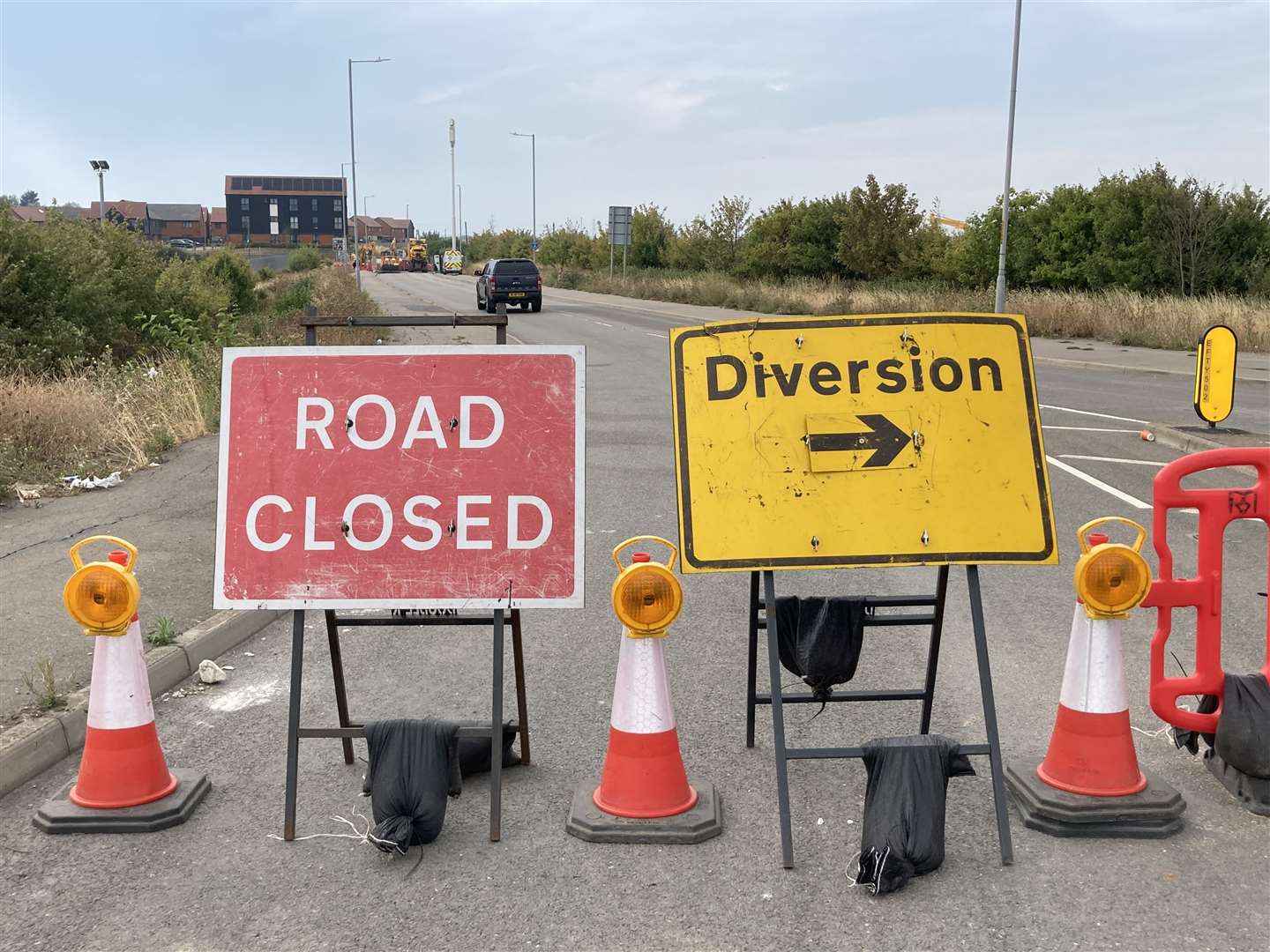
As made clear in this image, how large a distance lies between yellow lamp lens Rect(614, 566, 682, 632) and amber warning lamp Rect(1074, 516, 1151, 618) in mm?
1468

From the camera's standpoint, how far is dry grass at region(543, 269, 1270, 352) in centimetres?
2839

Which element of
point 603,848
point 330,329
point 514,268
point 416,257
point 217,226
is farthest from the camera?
point 217,226

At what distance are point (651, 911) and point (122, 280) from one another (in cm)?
1962

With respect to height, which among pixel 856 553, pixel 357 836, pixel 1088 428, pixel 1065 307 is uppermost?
pixel 1065 307

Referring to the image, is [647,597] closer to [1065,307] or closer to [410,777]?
[410,777]

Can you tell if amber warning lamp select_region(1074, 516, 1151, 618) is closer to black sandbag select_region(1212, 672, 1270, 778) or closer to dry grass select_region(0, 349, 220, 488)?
black sandbag select_region(1212, 672, 1270, 778)

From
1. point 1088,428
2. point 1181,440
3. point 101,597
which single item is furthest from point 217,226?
point 101,597

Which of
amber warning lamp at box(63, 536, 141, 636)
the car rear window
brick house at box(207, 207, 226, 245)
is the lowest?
amber warning lamp at box(63, 536, 141, 636)

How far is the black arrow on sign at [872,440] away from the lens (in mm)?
4223

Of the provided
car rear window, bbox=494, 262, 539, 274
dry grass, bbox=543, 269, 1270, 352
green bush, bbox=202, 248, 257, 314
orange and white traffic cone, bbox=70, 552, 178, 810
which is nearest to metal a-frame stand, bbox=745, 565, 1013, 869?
orange and white traffic cone, bbox=70, 552, 178, 810

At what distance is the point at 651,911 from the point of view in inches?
141

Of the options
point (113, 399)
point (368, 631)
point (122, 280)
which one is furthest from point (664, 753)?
point (122, 280)

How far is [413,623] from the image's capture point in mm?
4625

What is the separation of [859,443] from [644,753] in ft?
4.50
